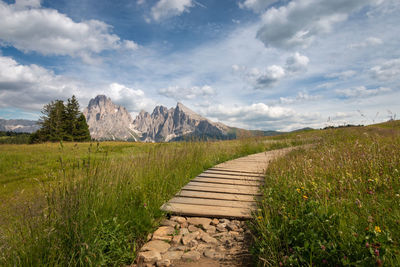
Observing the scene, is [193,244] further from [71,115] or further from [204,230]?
[71,115]

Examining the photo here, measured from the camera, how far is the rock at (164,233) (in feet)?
8.02

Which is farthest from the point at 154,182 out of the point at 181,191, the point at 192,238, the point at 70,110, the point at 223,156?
the point at 70,110

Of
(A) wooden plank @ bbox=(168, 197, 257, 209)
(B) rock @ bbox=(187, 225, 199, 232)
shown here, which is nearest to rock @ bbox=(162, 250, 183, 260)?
(B) rock @ bbox=(187, 225, 199, 232)

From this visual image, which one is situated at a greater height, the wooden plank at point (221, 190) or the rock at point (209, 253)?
the wooden plank at point (221, 190)

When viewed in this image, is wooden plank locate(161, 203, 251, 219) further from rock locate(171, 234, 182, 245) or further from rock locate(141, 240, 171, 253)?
rock locate(141, 240, 171, 253)

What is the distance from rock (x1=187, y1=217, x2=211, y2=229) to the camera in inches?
111

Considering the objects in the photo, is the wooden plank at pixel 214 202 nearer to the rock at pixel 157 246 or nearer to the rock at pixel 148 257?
the rock at pixel 157 246

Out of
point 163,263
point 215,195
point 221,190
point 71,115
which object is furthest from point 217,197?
point 71,115

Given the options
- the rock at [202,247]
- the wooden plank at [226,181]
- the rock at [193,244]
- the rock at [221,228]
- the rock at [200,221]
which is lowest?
the rock at [202,247]

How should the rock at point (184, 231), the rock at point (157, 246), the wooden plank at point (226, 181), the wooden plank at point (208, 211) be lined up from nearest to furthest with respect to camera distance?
the rock at point (157, 246)
the rock at point (184, 231)
the wooden plank at point (208, 211)
the wooden plank at point (226, 181)

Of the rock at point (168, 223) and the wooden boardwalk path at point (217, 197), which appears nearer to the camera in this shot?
the rock at point (168, 223)

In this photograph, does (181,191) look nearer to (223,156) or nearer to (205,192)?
(205,192)

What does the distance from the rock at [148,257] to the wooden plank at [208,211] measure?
2.86 ft

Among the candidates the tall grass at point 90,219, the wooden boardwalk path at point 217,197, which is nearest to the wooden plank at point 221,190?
the wooden boardwalk path at point 217,197
